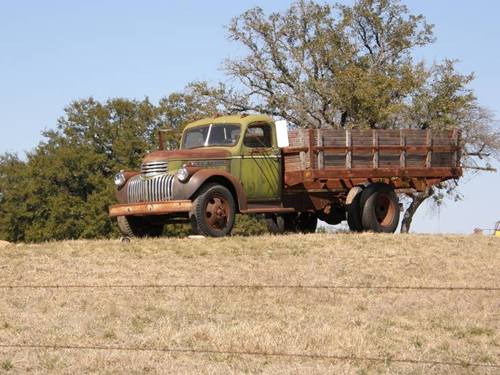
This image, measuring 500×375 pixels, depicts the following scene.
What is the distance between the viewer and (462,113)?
138ft

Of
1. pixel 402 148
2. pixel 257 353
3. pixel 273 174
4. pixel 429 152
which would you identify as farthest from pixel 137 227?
pixel 257 353

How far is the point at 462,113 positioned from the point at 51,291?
32.1 metres

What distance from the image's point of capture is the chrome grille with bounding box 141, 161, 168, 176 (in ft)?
58.0

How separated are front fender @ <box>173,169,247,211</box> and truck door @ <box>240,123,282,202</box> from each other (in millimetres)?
543

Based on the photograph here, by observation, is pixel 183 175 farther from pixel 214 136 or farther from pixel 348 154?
pixel 348 154

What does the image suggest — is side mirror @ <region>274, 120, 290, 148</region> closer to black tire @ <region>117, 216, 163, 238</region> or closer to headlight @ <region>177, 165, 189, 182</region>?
headlight @ <region>177, 165, 189, 182</region>

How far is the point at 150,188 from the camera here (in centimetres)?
1770

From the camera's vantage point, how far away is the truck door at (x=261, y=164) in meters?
18.4

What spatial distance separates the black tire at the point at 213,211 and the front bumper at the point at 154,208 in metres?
0.19

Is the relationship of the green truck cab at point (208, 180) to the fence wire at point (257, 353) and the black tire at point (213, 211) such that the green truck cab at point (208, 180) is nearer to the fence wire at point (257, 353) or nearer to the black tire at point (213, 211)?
the black tire at point (213, 211)

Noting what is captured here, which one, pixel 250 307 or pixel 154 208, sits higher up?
pixel 154 208

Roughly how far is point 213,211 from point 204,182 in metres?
0.54

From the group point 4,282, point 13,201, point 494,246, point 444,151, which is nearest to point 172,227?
point 13,201

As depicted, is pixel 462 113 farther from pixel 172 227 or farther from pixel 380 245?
pixel 380 245
